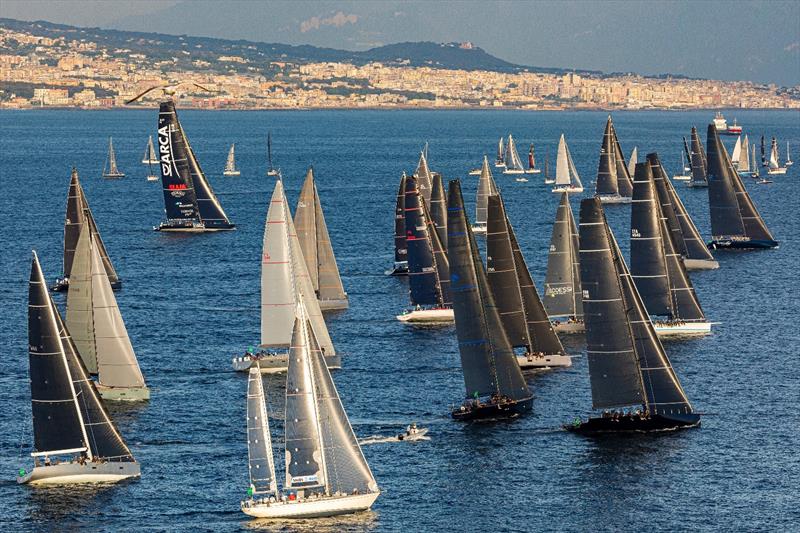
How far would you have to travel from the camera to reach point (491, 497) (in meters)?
56.8

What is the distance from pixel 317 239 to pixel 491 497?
40635 mm

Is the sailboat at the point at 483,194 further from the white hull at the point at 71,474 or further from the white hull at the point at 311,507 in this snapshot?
the white hull at the point at 311,507

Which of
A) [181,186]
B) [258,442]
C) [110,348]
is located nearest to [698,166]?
[181,186]

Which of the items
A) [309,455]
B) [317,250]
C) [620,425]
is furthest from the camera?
[317,250]

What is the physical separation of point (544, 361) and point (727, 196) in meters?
50.3

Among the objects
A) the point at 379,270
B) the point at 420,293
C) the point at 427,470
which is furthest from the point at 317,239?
the point at 427,470

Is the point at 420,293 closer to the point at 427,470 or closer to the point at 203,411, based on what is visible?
the point at 203,411

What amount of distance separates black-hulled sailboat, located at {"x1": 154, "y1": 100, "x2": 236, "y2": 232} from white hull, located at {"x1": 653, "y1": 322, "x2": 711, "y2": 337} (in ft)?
205

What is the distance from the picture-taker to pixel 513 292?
244 ft

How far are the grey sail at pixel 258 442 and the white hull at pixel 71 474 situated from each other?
24.5 ft

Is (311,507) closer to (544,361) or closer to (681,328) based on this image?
(544,361)

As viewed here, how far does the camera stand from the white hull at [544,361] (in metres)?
76.1

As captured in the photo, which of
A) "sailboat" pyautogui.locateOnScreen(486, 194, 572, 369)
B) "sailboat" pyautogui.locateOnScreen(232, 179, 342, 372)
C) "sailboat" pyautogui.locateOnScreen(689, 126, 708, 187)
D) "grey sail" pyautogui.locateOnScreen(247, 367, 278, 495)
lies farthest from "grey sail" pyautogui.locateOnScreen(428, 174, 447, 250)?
"sailboat" pyautogui.locateOnScreen(689, 126, 708, 187)

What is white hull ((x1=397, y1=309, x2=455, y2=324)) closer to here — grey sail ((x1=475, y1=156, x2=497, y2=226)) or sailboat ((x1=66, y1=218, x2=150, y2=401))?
sailboat ((x1=66, y1=218, x2=150, y2=401))
